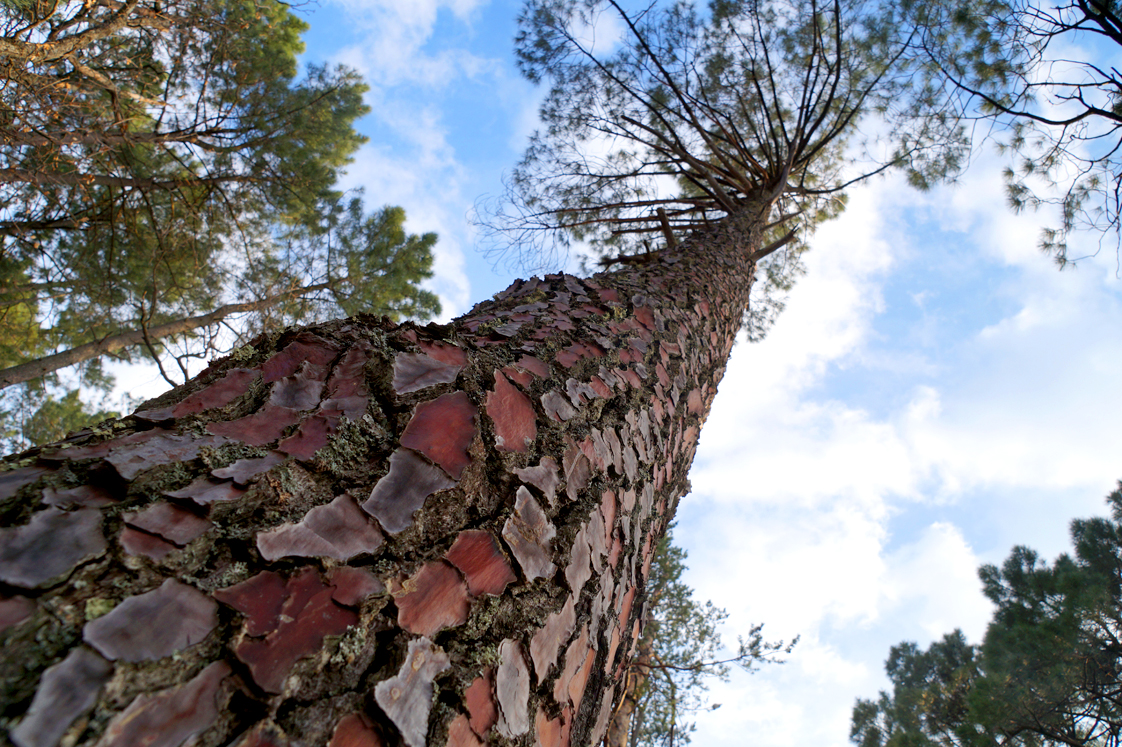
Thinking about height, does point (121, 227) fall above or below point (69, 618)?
above

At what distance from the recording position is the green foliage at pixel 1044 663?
675 centimetres

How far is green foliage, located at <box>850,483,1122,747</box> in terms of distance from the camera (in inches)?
266

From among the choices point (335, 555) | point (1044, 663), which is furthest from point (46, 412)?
point (1044, 663)

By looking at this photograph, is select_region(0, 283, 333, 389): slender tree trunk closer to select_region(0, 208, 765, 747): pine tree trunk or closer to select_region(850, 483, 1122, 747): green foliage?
select_region(0, 208, 765, 747): pine tree trunk

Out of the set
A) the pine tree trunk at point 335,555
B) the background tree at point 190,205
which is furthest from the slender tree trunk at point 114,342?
the pine tree trunk at point 335,555

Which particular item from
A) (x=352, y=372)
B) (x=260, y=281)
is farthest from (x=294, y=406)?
(x=260, y=281)

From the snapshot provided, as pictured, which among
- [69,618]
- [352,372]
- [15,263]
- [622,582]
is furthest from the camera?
[15,263]

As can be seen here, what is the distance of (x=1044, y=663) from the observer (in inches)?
357

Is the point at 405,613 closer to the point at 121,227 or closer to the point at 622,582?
the point at 622,582

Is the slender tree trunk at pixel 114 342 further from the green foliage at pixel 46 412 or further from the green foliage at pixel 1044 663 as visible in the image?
the green foliage at pixel 1044 663

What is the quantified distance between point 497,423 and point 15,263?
278 inches

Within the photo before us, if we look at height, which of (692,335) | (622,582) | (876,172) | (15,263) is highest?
(876,172)

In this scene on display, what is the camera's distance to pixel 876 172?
187 inches

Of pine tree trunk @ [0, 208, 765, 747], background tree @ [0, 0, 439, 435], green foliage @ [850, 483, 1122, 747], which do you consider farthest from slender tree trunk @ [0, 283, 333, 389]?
green foliage @ [850, 483, 1122, 747]
